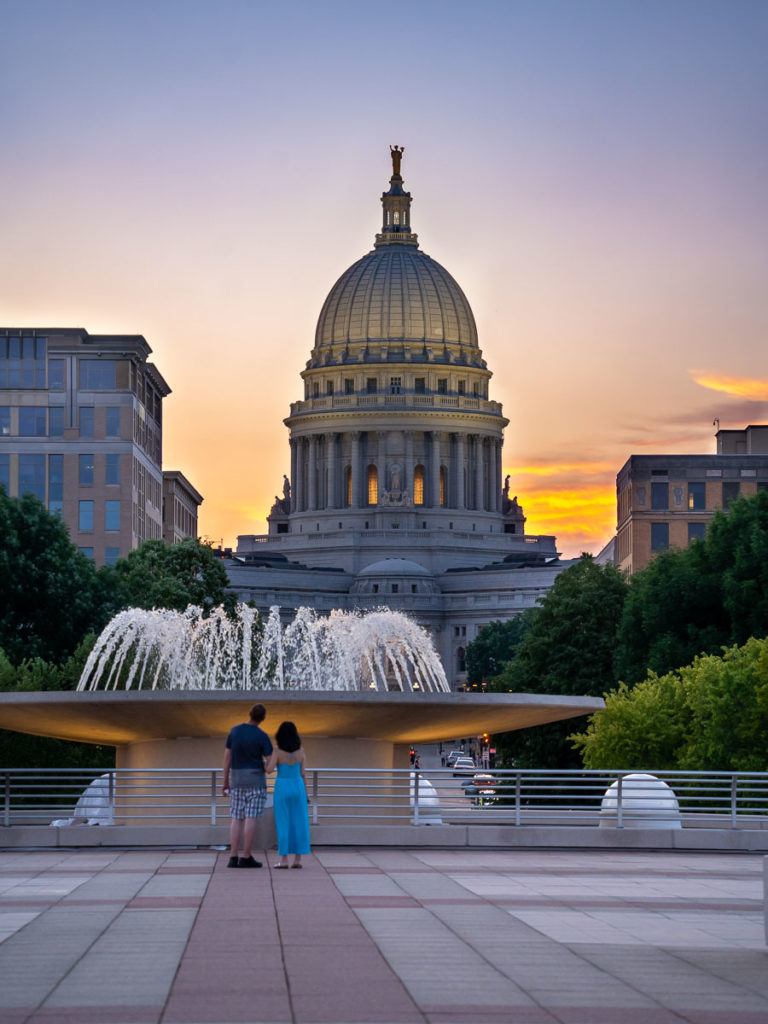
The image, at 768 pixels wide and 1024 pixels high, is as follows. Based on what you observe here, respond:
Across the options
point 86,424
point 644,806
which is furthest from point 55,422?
point 644,806

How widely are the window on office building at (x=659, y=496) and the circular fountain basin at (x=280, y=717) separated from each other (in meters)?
109

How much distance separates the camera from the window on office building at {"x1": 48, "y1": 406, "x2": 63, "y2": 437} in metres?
140

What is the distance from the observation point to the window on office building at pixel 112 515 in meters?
139

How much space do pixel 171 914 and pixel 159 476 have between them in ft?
458

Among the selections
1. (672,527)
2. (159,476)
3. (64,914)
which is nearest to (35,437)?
(159,476)

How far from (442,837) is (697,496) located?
380ft

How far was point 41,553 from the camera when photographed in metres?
92.5

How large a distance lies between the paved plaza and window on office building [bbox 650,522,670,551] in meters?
117

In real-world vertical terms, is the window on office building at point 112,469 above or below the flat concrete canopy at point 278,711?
above

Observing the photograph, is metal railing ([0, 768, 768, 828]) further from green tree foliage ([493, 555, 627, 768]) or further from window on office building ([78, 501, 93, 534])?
window on office building ([78, 501, 93, 534])

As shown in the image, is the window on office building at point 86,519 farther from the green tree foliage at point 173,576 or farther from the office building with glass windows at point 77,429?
the green tree foliage at point 173,576

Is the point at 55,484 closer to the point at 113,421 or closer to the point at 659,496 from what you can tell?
the point at 113,421

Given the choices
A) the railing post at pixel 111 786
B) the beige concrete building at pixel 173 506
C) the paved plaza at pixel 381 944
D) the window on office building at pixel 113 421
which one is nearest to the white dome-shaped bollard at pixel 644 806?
the paved plaza at pixel 381 944

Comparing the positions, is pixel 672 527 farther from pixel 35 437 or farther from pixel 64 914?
pixel 64 914
